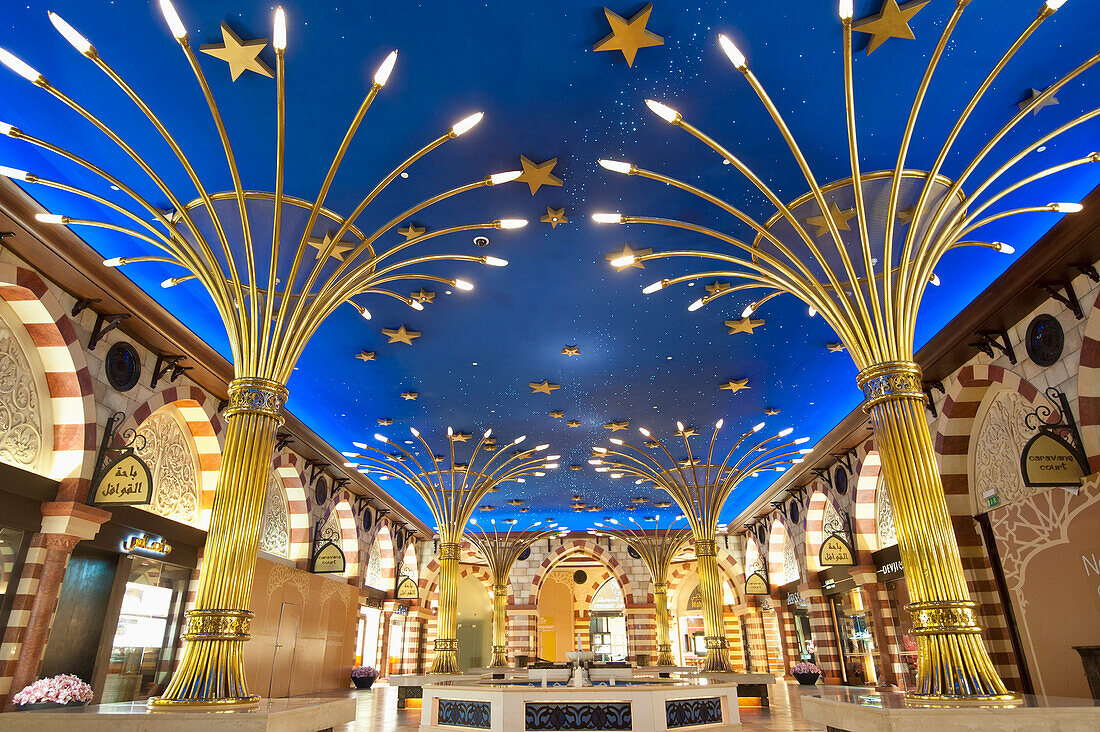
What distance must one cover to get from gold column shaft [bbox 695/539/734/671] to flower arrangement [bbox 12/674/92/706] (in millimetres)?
10765

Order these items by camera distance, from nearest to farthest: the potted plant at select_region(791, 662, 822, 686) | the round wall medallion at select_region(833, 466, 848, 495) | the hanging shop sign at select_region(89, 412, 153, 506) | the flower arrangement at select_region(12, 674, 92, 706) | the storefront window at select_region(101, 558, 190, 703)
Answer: the flower arrangement at select_region(12, 674, 92, 706)
the hanging shop sign at select_region(89, 412, 153, 506)
the storefront window at select_region(101, 558, 190, 703)
the round wall medallion at select_region(833, 466, 848, 495)
the potted plant at select_region(791, 662, 822, 686)

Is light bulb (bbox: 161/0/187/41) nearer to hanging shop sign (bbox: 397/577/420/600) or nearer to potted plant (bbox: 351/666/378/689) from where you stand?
potted plant (bbox: 351/666/378/689)

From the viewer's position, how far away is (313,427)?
49.5 ft

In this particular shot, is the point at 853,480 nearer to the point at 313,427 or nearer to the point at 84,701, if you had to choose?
the point at 313,427

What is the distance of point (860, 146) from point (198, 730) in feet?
24.8

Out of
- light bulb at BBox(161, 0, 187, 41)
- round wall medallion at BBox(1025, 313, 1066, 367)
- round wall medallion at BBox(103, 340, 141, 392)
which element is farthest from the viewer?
round wall medallion at BBox(103, 340, 141, 392)

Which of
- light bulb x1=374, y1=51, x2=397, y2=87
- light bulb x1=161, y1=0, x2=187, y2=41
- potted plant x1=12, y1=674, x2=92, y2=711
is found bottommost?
potted plant x1=12, y1=674, x2=92, y2=711

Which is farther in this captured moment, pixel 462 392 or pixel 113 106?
pixel 462 392

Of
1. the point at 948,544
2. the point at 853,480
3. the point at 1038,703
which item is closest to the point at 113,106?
the point at 948,544

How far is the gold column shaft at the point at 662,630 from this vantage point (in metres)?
18.0

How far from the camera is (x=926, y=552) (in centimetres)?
486

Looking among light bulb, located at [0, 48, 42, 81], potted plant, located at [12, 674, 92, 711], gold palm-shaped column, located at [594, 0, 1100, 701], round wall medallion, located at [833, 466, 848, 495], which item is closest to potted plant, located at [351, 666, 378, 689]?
potted plant, located at [12, 674, 92, 711]

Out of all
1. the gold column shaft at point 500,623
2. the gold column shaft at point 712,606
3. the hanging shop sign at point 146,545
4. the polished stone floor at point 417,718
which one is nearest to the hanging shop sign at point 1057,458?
the polished stone floor at point 417,718

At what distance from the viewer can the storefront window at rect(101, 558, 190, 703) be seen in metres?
9.71
